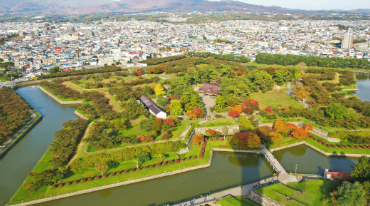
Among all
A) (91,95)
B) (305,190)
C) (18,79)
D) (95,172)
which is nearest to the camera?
(305,190)

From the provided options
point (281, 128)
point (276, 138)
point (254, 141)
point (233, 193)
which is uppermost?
point (281, 128)

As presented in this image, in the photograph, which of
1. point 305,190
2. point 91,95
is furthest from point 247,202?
point 91,95

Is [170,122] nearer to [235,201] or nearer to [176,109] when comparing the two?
[176,109]

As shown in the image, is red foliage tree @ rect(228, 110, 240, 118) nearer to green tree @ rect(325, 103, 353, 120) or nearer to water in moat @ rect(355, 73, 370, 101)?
green tree @ rect(325, 103, 353, 120)

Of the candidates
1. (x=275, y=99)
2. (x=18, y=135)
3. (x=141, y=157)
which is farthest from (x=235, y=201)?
(x=18, y=135)

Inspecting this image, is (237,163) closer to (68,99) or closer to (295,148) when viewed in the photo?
(295,148)

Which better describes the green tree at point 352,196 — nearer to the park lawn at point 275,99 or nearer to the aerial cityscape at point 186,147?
the aerial cityscape at point 186,147

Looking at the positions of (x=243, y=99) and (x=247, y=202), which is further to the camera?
(x=243, y=99)
